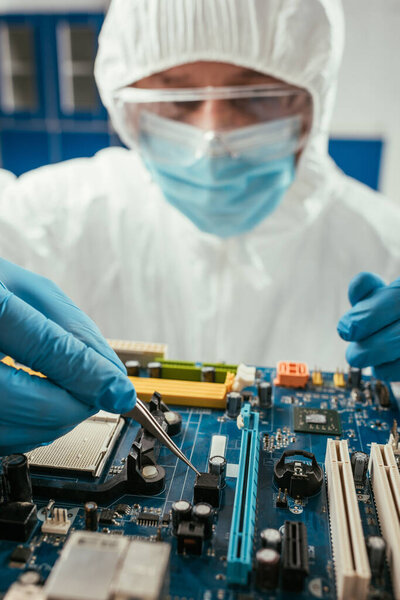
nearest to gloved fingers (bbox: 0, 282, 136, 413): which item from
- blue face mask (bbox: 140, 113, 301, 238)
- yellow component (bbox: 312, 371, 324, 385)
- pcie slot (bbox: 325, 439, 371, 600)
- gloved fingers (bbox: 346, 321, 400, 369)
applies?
pcie slot (bbox: 325, 439, 371, 600)

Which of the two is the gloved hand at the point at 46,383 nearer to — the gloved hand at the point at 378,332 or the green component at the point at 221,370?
the green component at the point at 221,370

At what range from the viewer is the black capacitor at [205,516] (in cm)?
140

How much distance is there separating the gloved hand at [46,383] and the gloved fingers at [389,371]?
1177 mm

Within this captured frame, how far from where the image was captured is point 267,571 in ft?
4.11

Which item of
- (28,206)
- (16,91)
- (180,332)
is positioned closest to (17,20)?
(16,91)

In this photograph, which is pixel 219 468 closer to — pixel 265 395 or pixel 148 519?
pixel 148 519

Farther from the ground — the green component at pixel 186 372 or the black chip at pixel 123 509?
the green component at pixel 186 372

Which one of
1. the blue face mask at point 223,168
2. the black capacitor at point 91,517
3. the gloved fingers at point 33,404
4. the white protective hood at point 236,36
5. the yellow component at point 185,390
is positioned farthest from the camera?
the blue face mask at point 223,168

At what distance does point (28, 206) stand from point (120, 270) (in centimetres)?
79

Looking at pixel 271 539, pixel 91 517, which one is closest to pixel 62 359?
pixel 91 517

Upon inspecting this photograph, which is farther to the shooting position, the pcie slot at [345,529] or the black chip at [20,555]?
the black chip at [20,555]

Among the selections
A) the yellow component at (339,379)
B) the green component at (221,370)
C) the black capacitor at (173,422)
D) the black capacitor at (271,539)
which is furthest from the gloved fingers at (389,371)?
the black capacitor at (271,539)

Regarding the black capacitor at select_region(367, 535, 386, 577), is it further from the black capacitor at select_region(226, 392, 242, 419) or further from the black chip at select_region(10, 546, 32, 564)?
the black chip at select_region(10, 546, 32, 564)

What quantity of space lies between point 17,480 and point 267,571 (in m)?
0.77
